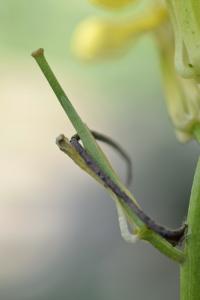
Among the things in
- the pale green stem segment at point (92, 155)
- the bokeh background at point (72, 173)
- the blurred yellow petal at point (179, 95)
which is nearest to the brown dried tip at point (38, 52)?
the pale green stem segment at point (92, 155)

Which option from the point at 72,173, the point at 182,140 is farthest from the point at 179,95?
the point at 72,173

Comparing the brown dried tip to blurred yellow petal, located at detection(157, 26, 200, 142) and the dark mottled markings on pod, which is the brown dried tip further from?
blurred yellow petal, located at detection(157, 26, 200, 142)

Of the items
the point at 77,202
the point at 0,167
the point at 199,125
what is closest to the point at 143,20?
the point at 199,125

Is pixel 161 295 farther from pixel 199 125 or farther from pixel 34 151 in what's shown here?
pixel 199 125

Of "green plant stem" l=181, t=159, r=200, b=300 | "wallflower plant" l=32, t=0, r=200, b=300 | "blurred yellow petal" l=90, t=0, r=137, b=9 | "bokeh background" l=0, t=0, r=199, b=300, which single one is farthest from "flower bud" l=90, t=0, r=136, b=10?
"bokeh background" l=0, t=0, r=199, b=300

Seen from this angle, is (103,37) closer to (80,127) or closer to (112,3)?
(112,3)

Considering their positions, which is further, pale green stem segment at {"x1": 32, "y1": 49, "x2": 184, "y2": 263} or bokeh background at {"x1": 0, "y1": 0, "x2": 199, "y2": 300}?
bokeh background at {"x1": 0, "y1": 0, "x2": 199, "y2": 300}

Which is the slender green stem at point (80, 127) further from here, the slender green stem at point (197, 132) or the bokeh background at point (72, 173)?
the bokeh background at point (72, 173)

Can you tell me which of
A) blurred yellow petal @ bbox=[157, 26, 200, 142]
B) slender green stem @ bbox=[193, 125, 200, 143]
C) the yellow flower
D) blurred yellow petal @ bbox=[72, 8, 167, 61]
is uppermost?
the yellow flower
